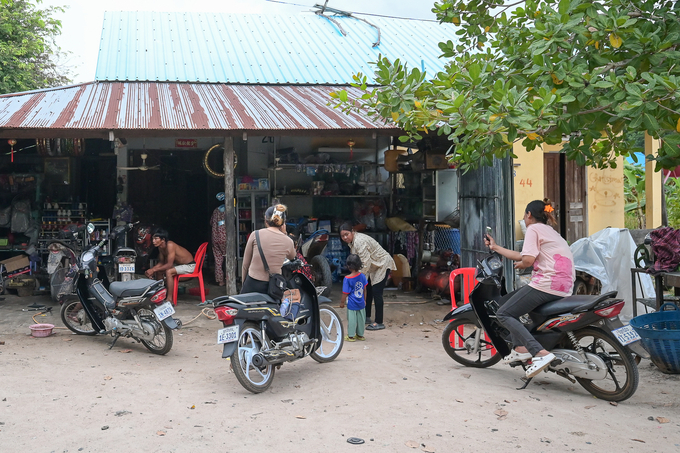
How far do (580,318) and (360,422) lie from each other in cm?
187

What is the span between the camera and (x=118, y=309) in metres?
6.55

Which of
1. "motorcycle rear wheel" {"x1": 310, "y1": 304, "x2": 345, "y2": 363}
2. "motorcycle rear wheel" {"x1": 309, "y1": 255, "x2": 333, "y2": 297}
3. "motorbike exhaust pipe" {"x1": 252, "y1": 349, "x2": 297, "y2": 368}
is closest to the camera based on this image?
"motorbike exhaust pipe" {"x1": 252, "y1": 349, "x2": 297, "y2": 368}

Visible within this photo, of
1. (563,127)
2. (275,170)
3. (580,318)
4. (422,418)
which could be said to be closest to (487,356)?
(580,318)

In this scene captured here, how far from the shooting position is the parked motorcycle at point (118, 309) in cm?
624

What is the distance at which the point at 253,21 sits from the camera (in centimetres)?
1402

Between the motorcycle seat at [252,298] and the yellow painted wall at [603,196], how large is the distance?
28.1ft

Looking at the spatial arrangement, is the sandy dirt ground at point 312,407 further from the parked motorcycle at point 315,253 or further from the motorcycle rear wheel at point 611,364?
the parked motorcycle at point 315,253

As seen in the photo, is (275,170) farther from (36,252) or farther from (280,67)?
(36,252)

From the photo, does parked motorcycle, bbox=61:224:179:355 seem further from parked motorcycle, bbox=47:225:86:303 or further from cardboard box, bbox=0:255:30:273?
cardboard box, bbox=0:255:30:273

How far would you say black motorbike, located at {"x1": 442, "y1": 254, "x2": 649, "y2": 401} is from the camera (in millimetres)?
4520

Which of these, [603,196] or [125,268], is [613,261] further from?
[125,268]

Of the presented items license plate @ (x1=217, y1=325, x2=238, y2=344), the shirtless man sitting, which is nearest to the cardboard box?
the shirtless man sitting

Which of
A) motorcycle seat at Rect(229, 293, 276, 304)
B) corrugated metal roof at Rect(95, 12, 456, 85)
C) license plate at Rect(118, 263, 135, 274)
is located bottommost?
motorcycle seat at Rect(229, 293, 276, 304)

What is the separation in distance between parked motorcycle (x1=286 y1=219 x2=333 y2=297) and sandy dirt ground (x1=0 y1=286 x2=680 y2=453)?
3.32 m
